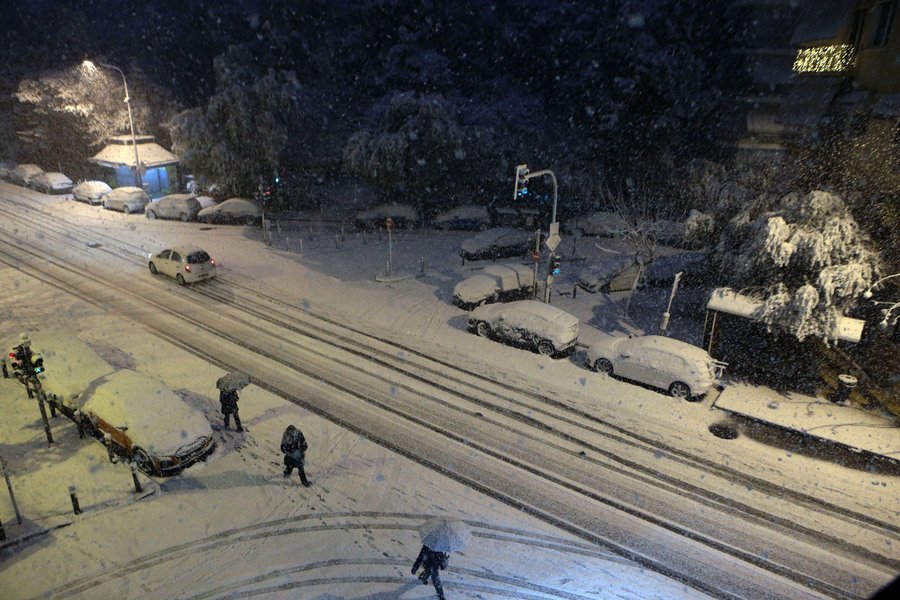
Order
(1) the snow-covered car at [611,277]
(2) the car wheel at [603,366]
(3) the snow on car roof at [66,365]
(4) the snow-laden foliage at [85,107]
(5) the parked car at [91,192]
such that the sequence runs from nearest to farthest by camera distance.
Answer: (3) the snow on car roof at [66,365] → (2) the car wheel at [603,366] → (1) the snow-covered car at [611,277] → (5) the parked car at [91,192] → (4) the snow-laden foliage at [85,107]

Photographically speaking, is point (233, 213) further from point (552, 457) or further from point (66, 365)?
point (552, 457)

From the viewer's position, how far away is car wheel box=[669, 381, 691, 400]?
49.6 feet

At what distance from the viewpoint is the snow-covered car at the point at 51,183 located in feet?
129

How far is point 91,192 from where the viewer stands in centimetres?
3644

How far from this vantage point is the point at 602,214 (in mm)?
31344

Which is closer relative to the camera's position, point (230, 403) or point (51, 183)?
point (230, 403)

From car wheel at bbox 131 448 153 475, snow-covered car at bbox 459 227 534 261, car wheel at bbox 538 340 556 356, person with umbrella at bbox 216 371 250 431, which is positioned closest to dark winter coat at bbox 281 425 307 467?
person with umbrella at bbox 216 371 250 431

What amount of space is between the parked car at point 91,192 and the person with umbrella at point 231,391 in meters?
30.5

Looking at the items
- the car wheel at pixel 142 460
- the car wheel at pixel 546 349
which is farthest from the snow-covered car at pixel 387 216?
the car wheel at pixel 142 460

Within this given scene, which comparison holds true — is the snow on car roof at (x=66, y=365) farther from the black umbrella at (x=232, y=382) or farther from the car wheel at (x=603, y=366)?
the car wheel at (x=603, y=366)

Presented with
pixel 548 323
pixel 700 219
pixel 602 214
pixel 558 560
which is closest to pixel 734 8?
pixel 602 214

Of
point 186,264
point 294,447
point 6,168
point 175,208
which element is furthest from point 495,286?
point 6,168

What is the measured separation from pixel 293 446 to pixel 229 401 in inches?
108

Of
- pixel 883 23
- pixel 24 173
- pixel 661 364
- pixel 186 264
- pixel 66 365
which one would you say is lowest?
pixel 66 365
